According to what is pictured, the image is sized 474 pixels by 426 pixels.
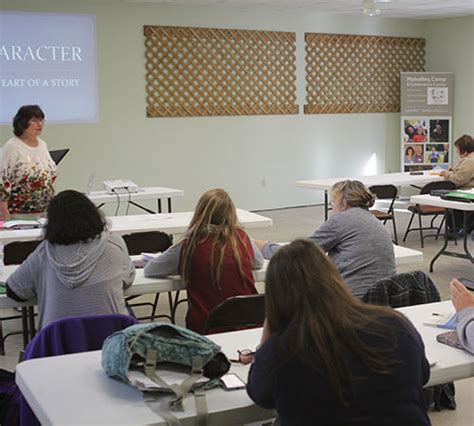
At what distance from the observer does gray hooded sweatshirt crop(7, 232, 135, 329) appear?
8.73 feet

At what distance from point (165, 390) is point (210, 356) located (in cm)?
14

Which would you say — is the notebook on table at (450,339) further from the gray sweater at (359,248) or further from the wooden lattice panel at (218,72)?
the wooden lattice panel at (218,72)

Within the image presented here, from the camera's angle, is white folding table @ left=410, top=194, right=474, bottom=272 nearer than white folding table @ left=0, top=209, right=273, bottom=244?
No

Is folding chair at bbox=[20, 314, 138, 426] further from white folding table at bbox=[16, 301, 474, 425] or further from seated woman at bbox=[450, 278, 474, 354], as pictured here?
seated woman at bbox=[450, 278, 474, 354]

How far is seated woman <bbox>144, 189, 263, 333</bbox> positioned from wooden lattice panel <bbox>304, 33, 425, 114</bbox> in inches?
237

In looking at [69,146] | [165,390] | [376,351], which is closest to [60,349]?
[165,390]

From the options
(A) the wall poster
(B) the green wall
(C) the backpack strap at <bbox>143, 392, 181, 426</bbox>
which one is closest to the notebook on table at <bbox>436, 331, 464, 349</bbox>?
(C) the backpack strap at <bbox>143, 392, 181, 426</bbox>

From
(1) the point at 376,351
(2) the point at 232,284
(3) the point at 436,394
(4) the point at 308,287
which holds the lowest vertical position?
(3) the point at 436,394

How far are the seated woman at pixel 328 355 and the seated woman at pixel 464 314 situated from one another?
47 centimetres

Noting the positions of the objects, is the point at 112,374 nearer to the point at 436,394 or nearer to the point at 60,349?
the point at 60,349

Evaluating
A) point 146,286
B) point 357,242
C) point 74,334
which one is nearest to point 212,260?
point 146,286

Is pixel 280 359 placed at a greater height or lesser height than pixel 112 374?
greater

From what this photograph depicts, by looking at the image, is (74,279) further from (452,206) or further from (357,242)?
(452,206)

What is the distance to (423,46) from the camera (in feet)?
Result: 32.0
